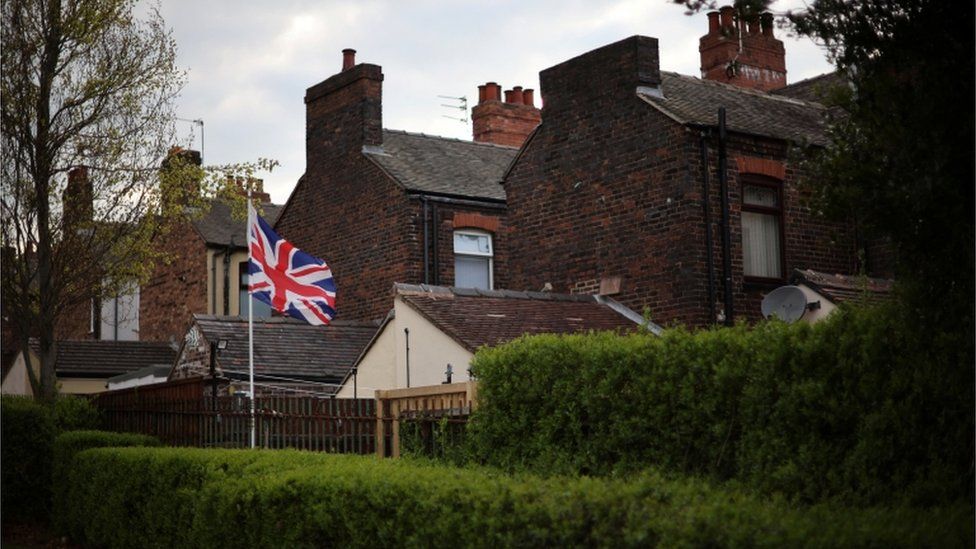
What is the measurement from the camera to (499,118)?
123 ft

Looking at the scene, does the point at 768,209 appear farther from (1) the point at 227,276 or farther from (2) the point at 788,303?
(1) the point at 227,276

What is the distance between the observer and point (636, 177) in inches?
941

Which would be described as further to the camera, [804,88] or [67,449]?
[804,88]

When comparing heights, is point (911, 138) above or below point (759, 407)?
above

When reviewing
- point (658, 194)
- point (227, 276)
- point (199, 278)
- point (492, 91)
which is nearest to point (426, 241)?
point (658, 194)

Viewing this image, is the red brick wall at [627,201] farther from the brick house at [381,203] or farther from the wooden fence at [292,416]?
the wooden fence at [292,416]

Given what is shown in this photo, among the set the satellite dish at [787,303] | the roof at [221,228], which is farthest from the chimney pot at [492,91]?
the satellite dish at [787,303]

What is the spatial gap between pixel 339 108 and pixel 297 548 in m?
21.2

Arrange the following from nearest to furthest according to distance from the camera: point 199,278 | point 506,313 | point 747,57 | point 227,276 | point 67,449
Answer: point 67,449, point 506,313, point 747,57, point 227,276, point 199,278

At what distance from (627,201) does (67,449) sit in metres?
11.0

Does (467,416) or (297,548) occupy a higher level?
(467,416)

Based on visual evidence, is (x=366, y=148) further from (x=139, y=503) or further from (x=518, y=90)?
(x=139, y=503)

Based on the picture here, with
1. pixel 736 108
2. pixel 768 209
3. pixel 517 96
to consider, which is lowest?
pixel 768 209

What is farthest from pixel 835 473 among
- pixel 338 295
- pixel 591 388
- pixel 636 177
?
pixel 338 295
